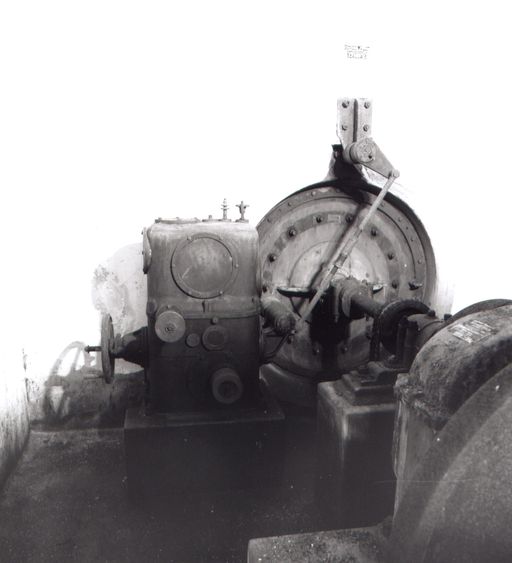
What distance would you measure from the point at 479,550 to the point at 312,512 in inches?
64.4

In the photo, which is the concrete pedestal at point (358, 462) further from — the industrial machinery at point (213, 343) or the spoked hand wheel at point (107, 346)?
the spoked hand wheel at point (107, 346)

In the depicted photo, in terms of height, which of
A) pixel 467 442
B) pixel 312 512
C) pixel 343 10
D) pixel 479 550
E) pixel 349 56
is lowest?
pixel 312 512

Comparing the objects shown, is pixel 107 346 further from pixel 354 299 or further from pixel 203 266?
pixel 354 299

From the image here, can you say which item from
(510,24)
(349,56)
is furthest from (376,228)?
(510,24)

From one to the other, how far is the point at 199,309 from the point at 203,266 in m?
0.23

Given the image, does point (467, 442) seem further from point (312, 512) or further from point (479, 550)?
point (312, 512)

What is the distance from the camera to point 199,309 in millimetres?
2719

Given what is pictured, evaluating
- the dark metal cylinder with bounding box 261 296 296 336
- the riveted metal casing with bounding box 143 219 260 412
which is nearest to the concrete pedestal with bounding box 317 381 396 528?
the dark metal cylinder with bounding box 261 296 296 336

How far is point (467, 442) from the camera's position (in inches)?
47.9

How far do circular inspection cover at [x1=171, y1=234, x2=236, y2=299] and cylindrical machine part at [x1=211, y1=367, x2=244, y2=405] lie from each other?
1.38 feet

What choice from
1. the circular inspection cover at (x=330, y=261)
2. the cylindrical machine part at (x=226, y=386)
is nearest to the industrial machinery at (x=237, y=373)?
the cylindrical machine part at (x=226, y=386)

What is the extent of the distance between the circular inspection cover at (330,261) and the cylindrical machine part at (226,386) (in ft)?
3.10

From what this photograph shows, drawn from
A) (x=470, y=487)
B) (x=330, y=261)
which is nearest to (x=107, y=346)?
(x=330, y=261)

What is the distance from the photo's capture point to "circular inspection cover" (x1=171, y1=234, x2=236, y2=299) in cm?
265
